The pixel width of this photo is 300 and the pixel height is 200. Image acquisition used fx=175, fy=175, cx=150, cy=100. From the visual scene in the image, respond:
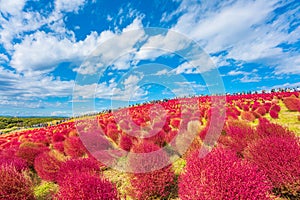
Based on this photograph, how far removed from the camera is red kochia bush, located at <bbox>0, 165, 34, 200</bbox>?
4.58 meters

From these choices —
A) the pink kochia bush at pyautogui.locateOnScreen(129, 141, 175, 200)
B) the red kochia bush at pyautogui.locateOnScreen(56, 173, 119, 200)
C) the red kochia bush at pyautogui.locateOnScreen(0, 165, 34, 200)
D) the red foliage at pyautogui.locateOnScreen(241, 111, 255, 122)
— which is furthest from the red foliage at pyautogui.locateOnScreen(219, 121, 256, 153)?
the red kochia bush at pyautogui.locateOnScreen(0, 165, 34, 200)

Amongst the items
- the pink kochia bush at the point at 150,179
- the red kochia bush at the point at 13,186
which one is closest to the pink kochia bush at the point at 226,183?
the pink kochia bush at the point at 150,179

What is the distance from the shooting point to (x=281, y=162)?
3.93 metres

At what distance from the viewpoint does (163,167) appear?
4770 mm

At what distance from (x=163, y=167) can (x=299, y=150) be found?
125 inches

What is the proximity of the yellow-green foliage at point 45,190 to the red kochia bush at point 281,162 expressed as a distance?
6318 mm

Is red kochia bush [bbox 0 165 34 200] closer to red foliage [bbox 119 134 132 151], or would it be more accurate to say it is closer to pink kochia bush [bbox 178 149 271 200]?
red foliage [bbox 119 134 132 151]

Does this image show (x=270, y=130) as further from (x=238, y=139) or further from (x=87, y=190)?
(x=87, y=190)

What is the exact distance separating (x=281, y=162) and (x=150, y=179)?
3081 millimetres

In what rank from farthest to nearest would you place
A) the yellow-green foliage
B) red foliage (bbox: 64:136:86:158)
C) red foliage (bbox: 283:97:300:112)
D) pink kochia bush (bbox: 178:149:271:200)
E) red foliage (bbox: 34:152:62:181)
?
red foliage (bbox: 283:97:300:112)
red foliage (bbox: 64:136:86:158)
red foliage (bbox: 34:152:62:181)
the yellow-green foliage
pink kochia bush (bbox: 178:149:271:200)

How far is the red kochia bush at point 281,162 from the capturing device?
12.2 ft

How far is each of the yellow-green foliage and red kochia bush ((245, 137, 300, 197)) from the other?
20.7 ft

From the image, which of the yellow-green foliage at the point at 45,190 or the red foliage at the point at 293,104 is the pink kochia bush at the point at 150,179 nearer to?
the yellow-green foliage at the point at 45,190

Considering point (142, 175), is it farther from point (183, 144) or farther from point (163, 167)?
point (183, 144)
